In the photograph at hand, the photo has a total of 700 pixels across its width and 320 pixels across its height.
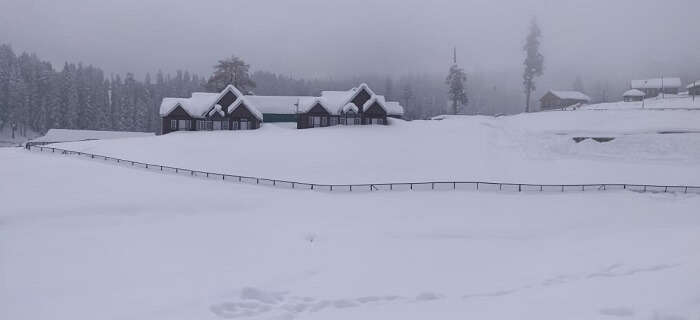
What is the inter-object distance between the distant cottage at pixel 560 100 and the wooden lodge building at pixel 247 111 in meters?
44.4

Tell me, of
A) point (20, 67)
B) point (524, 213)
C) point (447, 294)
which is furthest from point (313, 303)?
point (20, 67)

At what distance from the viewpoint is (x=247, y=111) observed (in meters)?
54.8

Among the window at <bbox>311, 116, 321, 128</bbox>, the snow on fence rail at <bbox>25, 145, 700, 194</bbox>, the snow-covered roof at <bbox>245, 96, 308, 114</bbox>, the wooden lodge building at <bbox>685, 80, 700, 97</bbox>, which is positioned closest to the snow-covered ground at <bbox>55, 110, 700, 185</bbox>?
the snow on fence rail at <bbox>25, 145, 700, 194</bbox>

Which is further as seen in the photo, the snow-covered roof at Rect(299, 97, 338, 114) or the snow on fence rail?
the snow-covered roof at Rect(299, 97, 338, 114)

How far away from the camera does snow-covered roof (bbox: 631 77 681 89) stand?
8888cm

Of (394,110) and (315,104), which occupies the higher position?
(394,110)

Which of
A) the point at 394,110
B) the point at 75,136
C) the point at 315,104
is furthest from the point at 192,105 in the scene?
the point at 394,110

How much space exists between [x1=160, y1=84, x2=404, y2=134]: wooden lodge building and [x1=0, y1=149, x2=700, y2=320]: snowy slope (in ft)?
65.7

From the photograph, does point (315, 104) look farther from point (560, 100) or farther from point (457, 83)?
point (560, 100)

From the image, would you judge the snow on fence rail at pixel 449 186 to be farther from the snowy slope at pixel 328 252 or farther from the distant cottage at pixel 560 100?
the distant cottage at pixel 560 100

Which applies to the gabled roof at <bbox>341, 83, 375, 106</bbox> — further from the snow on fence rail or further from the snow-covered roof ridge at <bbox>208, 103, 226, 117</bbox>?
the snow on fence rail

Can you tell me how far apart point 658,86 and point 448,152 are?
6834 centimetres

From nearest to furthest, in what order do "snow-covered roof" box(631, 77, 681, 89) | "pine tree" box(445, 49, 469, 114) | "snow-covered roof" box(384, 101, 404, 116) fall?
"snow-covered roof" box(384, 101, 404, 116) < "pine tree" box(445, 49, 469, 114) < "snow-covered roof" box(631, 77, 681, 89)

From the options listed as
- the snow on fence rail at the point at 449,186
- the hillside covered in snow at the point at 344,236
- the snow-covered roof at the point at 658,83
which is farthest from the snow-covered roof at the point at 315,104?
the snow-covered roof at the point at 658,83
